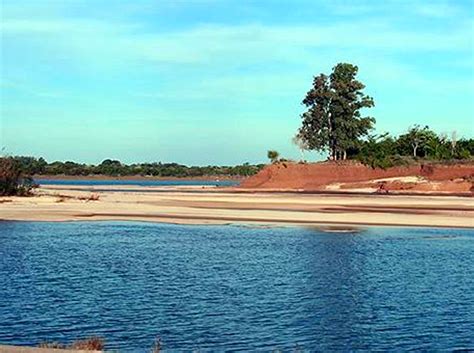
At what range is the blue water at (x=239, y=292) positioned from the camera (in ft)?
44.4

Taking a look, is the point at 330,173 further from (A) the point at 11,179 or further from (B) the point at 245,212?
(B) the point at 245,212

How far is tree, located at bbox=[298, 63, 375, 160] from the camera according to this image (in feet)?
333

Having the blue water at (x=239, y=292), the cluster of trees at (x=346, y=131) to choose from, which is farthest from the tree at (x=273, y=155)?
the blue water at (x=239, y=292)

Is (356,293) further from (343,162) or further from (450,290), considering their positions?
(343,162)

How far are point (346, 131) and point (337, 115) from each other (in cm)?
243

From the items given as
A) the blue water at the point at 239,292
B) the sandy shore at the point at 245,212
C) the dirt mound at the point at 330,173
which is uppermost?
the dirt mound at the point at 330,173

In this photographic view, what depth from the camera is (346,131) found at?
334 ft

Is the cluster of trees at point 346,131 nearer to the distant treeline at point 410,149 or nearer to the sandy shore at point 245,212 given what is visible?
the distant treeline at point 410,149

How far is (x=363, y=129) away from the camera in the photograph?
102312 millimetres

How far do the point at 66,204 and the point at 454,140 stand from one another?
219 feet

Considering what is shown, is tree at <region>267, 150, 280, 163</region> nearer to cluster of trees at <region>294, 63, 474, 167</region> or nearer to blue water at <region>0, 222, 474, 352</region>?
cluster of trees at <region>294, 63, 474, 167</region>

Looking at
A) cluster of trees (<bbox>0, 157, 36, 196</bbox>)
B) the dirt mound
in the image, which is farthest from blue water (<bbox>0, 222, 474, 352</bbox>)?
the dirt mound

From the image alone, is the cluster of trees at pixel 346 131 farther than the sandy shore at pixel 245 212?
Yes

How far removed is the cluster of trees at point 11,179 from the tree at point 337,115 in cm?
5232
